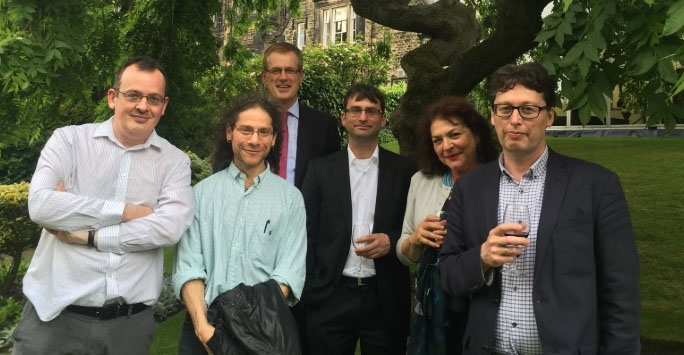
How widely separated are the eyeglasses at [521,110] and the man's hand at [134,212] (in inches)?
65.2

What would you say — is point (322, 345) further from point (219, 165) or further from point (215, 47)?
point (215, 47)

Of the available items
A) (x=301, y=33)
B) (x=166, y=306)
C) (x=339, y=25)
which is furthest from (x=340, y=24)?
(x=166, y=306)

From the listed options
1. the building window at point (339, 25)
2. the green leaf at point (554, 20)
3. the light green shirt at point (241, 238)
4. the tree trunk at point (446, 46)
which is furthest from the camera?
the building window at point (339, 25)

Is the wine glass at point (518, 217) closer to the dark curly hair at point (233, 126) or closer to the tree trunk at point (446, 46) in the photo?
the dark curly hair at point (233, 126)

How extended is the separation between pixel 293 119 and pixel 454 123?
1319 mm

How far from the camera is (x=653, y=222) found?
36.9 feet

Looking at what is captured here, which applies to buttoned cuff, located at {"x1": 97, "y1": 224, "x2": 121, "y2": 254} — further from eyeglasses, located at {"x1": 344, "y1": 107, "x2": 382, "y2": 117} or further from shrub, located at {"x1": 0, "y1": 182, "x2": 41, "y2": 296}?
shrub, located at {"x1": 0, "y1": 182, "x2": 41, "y2": 296}

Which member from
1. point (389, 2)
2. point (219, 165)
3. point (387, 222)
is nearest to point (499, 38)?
point (389, 2)

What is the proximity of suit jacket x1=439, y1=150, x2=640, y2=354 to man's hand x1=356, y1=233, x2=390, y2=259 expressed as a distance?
0.89 metres

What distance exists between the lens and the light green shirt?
10.0 ft

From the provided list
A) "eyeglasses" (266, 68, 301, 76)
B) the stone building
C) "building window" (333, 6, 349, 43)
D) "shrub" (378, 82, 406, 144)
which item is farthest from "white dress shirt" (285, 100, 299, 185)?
"building window" (333, 6, 349, 43)

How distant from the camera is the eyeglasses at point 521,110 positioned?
2.72m

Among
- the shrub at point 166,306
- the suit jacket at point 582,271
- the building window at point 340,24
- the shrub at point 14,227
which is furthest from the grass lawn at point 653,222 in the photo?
the building window at point 340,24

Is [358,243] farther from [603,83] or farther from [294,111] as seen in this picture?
[603,83]
